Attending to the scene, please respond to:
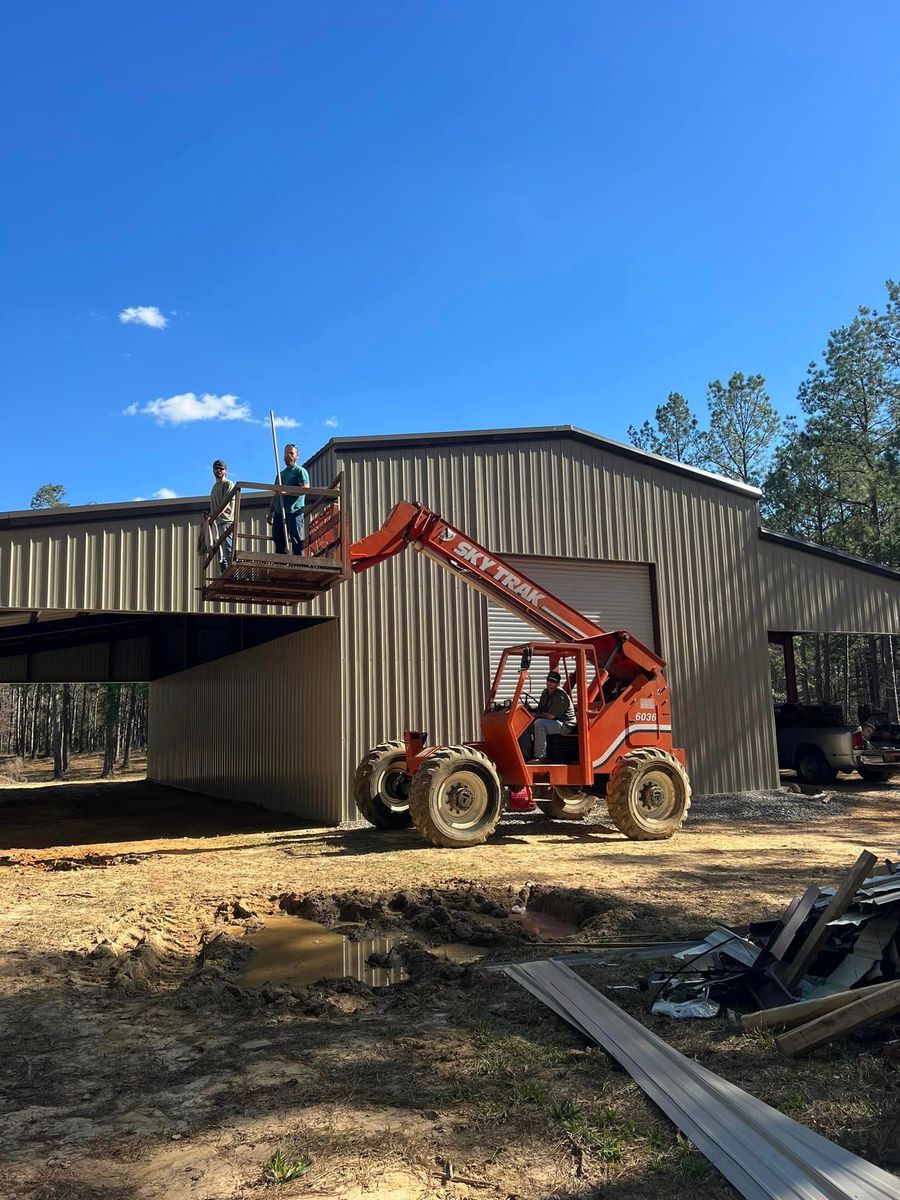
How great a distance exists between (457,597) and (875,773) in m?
11.8

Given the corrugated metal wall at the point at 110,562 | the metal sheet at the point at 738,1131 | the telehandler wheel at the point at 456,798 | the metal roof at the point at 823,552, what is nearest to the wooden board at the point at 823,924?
the metal sheet at the point at 738,1131

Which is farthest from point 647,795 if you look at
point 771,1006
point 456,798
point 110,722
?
point 110,722

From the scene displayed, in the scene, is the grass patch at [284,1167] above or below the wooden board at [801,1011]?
below

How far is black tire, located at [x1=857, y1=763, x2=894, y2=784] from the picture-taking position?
20.3 meters

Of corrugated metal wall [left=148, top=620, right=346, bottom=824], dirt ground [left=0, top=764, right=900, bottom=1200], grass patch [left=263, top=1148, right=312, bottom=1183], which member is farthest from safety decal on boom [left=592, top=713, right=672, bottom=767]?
grass patch [left=263, top=1148, right=312, bottom=1183]

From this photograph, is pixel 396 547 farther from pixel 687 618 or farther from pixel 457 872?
pixel 687 618

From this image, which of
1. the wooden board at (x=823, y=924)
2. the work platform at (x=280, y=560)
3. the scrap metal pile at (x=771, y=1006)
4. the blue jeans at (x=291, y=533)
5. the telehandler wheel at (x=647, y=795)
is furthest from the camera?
the telehandler wheel at (x=647, y=795)

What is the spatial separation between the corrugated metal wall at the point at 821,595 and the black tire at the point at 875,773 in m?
3.16

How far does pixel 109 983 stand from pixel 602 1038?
3.45 meters

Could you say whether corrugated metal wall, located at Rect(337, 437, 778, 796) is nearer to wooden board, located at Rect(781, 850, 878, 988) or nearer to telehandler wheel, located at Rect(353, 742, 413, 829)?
telehandler wheel, located at Rect(353, 742, 413, 829)

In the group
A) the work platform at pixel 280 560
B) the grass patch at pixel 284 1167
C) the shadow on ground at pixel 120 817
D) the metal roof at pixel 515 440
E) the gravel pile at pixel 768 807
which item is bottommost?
the shadow on ground at pixel 120 817

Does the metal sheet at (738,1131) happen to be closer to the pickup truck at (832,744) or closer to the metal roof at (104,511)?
the metal roof at (104,511)

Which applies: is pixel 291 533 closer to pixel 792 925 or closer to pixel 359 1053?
pixel 359 1053

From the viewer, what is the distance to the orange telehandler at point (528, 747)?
11.8 metres
